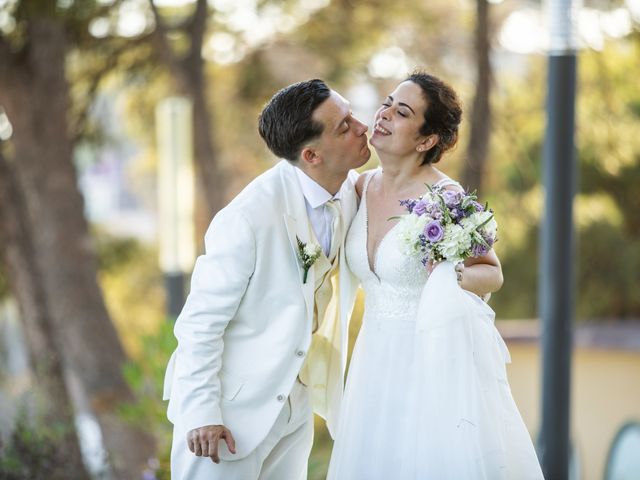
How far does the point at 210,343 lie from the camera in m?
3.68

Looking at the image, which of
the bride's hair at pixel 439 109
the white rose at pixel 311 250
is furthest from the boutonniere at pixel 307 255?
the bride's hair at pixel 439 109

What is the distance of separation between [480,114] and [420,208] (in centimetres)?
619

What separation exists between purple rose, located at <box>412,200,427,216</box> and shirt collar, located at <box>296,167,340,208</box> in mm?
Answer: 388

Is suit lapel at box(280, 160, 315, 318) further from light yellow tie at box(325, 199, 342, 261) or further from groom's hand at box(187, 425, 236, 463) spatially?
groom's hand at box(187, 425, 236, 463)

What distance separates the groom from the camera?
3.69 metres

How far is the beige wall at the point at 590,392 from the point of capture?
1109cm

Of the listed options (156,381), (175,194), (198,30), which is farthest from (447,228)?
(198,30)

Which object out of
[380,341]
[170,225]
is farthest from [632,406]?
[380,341]

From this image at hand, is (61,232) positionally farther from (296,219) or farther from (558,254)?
(296,219)

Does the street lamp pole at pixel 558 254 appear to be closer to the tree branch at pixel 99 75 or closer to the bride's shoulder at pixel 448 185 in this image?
the bride's shoulder at pixel 448 185

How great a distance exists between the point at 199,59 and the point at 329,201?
22.7 feet

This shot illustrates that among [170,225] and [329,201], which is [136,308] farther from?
[329,201]

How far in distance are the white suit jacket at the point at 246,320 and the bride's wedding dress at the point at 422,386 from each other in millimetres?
350

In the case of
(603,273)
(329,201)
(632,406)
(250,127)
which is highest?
(250,127)
